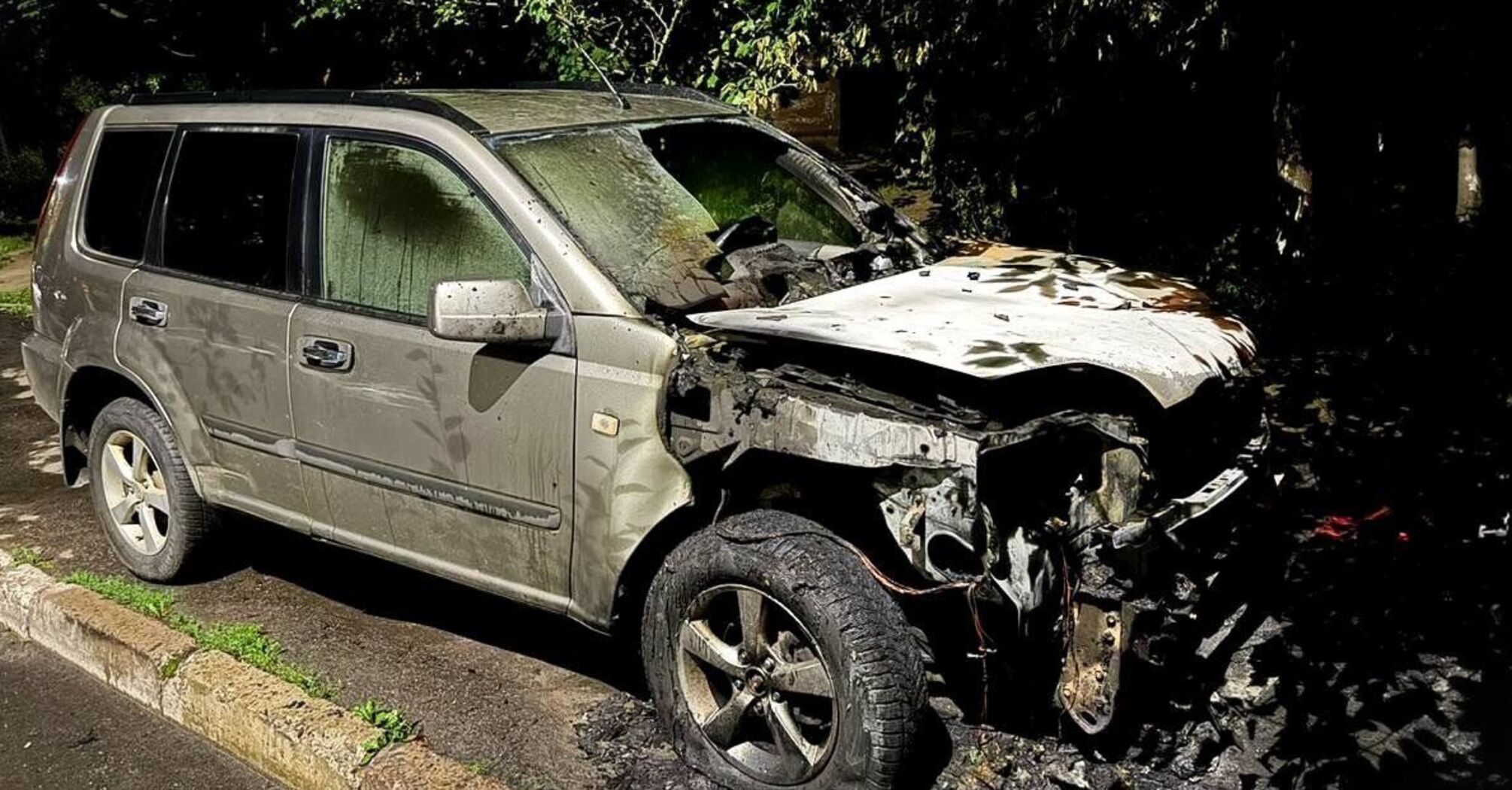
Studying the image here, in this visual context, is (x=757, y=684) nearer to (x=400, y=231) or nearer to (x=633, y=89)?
(x=400, y=231)

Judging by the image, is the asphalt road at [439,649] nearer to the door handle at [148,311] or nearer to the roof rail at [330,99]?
the door handle at [148,311]

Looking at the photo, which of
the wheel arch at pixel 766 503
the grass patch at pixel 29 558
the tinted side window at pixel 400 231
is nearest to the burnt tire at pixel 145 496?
the grass patch at pixel 29 558

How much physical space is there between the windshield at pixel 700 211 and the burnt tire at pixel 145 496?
1.94m

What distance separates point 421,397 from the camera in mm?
4160

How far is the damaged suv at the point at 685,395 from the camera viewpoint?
3482mm

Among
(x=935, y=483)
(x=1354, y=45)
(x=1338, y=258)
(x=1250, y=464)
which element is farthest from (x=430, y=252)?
(x=1338, y=258)

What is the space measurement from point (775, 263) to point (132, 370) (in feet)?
8.09

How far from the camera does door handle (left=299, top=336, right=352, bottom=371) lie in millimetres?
4344

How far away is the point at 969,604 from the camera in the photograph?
3.46 meters

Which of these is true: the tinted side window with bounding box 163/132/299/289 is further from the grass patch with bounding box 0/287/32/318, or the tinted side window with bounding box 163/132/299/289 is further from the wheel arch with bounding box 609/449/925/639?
the grass patch with bounding box 0/287/32/318

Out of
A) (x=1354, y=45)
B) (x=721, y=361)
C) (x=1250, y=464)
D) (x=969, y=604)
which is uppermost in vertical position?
(x=1354, y=45)

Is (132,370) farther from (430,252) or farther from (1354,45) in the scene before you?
(1354,45)

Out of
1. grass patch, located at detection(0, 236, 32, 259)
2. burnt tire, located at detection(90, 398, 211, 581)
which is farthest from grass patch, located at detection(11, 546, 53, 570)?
grass patch, located at detection(0, 236, 32, 259)

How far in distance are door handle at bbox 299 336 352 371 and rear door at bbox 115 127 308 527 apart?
12cm
